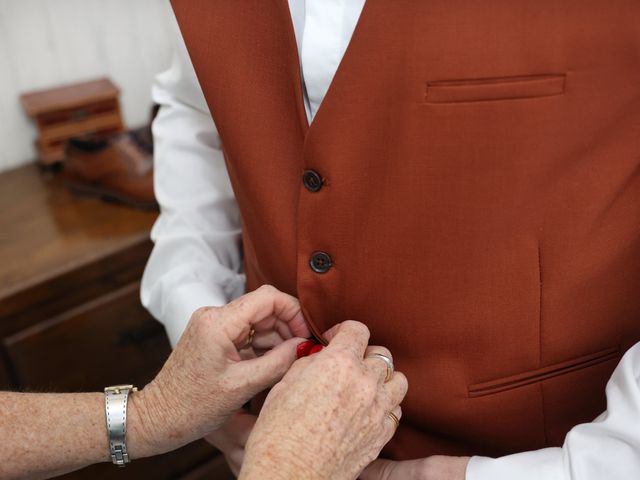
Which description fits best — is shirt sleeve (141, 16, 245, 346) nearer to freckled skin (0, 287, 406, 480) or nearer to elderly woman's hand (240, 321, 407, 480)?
freckled skin (0, 287, 406, 480)

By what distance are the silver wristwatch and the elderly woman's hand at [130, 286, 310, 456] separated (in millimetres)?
15

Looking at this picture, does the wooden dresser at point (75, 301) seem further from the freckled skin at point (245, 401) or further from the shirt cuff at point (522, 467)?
the shirt cuff at point (522, 467)

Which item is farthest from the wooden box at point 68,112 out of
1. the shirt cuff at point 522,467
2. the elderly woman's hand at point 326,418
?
the shirt cuff at point 522,467

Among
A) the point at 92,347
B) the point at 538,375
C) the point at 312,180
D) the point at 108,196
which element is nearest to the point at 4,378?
the point at 92,347

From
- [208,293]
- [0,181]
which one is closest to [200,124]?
[208,293]

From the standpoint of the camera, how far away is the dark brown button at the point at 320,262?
32.4 inches

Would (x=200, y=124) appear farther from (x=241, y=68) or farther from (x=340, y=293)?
(x=340, y=293)

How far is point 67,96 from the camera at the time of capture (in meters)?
1.74

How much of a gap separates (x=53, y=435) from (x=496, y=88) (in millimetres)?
683

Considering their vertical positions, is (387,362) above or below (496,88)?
below

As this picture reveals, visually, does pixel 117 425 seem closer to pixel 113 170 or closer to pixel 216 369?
pixel 216 369

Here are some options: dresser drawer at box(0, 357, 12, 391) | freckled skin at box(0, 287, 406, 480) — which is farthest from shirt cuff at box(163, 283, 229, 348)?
dresser drawer at box(0, 357, 12, 391)

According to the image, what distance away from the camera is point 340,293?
84cm

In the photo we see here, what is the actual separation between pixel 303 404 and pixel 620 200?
0.40 metres
